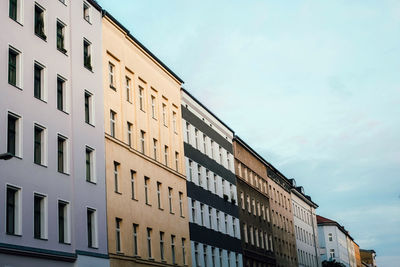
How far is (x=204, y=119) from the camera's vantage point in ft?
211

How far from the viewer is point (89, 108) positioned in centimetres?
4103

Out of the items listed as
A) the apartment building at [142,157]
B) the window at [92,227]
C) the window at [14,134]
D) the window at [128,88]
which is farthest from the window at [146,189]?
the window at [14,134]

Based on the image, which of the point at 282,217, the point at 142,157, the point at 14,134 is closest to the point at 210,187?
the point at 142,157

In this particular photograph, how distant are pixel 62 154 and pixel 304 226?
75.3 m

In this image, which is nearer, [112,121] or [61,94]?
[61,94]

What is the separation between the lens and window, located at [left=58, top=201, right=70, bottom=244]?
35.5 metres

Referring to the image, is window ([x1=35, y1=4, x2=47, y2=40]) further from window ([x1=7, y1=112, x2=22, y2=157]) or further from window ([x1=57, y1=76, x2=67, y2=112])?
window ([x1=7, y1=112, x2=22, y2=157])

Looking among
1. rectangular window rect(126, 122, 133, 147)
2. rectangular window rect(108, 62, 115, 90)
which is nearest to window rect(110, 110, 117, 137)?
rectangular window rect(108, 62, 115, 90)

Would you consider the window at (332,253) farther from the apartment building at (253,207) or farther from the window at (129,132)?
the window at (129,132)

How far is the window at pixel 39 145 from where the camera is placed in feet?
113

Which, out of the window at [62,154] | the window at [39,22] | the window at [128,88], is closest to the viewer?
the window at [39,22]

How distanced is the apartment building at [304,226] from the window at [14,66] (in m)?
70.6

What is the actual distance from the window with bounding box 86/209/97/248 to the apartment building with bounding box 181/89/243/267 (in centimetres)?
1708

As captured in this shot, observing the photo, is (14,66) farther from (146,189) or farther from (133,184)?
(146,189)
